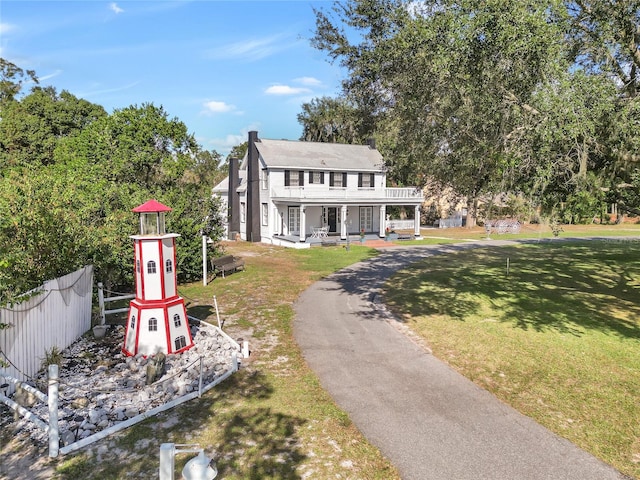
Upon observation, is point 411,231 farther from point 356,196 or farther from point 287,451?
point 287,451

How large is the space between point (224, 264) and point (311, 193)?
13232 millimetres

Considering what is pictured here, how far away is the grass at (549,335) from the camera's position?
7910 mm

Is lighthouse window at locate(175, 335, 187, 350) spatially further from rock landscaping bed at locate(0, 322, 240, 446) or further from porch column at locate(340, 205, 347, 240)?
porch column at locate(340, 205, 347, 240)

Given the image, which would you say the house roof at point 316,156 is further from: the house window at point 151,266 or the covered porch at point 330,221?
the house window at point 151,266

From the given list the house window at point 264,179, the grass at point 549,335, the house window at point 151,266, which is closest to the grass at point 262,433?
the house window at point 151,266

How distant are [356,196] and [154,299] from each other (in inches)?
973

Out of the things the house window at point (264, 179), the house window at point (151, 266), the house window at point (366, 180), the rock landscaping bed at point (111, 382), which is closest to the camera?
the rock landscaping bed at point (111, 382)

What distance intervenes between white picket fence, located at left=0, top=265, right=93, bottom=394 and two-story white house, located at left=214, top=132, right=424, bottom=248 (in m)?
19.7

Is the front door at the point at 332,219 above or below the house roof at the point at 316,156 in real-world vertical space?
below

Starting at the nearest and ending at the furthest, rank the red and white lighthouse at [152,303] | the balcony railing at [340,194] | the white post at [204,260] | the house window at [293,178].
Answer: the red and white lighthouse at [152,303] < the white post at [204,260] < the balcony railing at [340,194] < the house window at [293,178]

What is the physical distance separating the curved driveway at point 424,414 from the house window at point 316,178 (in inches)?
888

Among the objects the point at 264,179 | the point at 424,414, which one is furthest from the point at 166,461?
the point at 264,179

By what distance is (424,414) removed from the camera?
26.0 ft

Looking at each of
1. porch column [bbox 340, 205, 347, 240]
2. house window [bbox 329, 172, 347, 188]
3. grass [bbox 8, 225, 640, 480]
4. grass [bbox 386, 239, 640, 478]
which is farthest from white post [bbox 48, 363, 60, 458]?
house window [bbox 329, 172, 347, 188]
